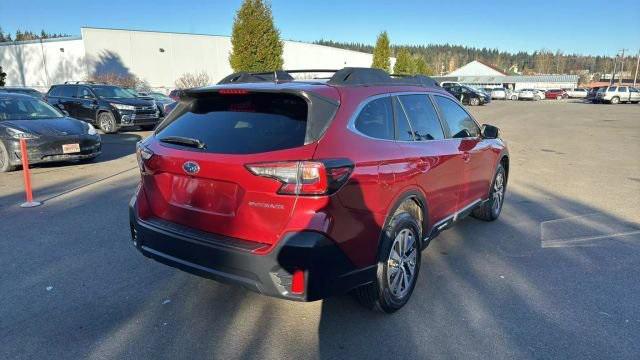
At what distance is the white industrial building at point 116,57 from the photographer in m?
36.6

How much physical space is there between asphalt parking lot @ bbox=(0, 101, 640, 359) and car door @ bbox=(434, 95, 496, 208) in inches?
24.4

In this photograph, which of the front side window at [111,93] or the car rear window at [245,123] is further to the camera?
the front side window at [111,93]

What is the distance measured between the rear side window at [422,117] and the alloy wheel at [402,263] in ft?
2.92

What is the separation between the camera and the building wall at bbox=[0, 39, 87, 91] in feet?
121

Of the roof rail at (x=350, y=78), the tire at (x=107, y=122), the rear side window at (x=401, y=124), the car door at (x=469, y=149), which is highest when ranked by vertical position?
the roof rail at (x=350, y=78)

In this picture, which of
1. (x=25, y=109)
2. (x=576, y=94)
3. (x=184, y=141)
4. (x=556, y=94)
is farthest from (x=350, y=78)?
(x=576, y=94)

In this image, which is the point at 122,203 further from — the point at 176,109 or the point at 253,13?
the point at 253,13

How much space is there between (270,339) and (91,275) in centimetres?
194

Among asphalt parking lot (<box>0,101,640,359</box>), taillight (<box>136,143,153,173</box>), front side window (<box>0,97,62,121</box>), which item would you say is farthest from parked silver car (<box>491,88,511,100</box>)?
taillight (<box>136,143,153,173</box>)

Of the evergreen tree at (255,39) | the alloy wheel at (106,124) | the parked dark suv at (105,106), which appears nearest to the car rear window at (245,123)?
the parked dark suv at (105,106)

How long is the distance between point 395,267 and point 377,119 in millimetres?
1131

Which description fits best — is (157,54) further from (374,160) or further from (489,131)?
(374,160)

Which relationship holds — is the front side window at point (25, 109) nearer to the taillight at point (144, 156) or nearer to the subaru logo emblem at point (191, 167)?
the taillight at point (144, 156)

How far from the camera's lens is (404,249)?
11.7ft
